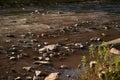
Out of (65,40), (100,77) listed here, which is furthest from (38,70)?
(65,40)

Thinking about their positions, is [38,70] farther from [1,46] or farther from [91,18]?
[91,18]

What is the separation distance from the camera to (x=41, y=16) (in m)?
26.8

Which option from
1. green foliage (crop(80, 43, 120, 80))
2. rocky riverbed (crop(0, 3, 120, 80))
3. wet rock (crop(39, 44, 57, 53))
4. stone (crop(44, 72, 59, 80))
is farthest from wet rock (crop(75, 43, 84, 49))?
green foliage (crop(80, 43, 120, 80))

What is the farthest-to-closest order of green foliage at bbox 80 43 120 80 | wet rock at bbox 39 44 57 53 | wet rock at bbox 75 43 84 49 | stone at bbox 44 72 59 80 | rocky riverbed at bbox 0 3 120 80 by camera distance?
wet rock at bbox 75 43 84 49
wet rock at bbox 39 44 57 53
rocky riverbed at bbox 0 3 120 80
stone at bbox 44 72 59 80
green foliage at bbox 80 43 120 80

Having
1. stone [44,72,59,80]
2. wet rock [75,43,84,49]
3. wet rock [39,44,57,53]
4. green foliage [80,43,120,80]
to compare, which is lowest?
wet rock [75,43,84,49]

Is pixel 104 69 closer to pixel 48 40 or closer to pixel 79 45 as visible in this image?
pixel 79 45

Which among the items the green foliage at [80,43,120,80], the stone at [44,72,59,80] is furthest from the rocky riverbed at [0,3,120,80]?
the green foliage at [80,43,120,80]

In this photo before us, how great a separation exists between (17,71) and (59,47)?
14.0 ft

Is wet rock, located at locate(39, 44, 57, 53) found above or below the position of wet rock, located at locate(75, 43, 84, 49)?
above

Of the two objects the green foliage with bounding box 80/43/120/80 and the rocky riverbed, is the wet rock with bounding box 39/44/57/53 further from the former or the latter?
the green foliage with bounding box 80/43/120/80

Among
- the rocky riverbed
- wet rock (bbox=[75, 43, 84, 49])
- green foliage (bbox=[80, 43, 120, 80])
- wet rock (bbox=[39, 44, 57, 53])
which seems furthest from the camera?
wet rock (bbox=[75, 43, 84, 49])

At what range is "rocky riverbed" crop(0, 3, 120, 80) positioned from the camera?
1300 cm

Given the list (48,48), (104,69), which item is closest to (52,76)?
(104,69)

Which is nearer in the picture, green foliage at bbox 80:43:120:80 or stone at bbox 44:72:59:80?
green foliage at bbox 80:43:120:80
